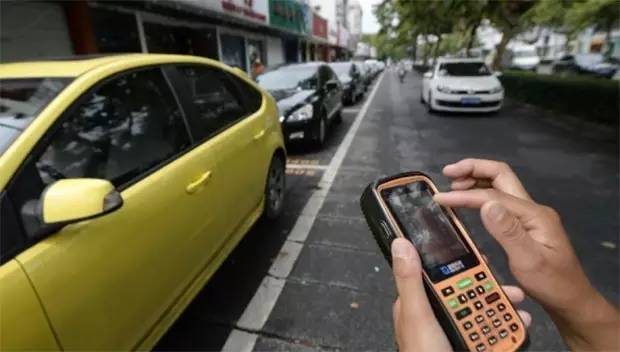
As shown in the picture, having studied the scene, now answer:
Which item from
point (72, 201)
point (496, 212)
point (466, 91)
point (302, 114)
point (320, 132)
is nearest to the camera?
point (496, 212)

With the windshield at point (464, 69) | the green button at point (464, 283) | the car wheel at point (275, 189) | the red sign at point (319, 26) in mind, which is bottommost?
the car wheel at point (275, 189)

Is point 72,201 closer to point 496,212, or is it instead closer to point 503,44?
point 496,212

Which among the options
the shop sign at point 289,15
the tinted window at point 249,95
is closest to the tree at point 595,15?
the tinted window at point 249,95

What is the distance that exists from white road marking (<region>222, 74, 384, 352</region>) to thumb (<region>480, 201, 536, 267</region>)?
5.42 feet

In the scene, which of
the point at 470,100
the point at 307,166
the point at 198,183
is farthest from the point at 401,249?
the point at 470,100

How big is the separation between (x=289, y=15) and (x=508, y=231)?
18892 millimetres

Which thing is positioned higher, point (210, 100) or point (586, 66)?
point (210, 100)

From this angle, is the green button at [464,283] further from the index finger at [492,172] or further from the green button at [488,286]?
the index finger at [492,172]

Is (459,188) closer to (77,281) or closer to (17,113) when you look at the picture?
(77,281)

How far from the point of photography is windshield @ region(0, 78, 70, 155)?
1420mm

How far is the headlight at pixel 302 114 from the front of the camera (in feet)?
19.3

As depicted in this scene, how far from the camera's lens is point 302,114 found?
590 centimetres

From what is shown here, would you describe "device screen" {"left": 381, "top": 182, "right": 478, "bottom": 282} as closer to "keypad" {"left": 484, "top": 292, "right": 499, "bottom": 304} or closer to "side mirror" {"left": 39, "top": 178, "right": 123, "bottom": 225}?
"keypad" {"left": 484, "top": 292, "right": 499, "bottom": 304}

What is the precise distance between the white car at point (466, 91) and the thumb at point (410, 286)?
909 centimetres
